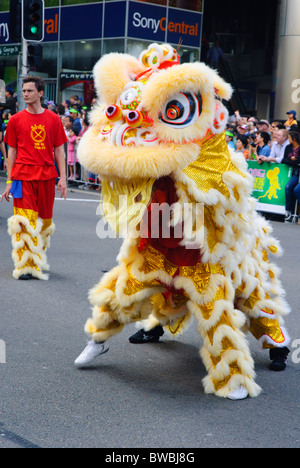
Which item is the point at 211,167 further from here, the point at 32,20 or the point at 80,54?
the point at 80,54

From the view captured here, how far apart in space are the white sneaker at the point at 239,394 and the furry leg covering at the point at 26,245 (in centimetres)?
356

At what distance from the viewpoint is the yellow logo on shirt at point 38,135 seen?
712cm

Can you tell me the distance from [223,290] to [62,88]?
21.2 meters

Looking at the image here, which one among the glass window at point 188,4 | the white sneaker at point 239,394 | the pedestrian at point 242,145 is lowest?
the white sneaker at point 239,394

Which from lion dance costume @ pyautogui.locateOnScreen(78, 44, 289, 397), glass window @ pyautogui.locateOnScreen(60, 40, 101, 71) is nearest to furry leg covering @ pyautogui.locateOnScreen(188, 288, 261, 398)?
lion dance costume @ pyautogui.locateOnScreen(78, 44, 289, 397)

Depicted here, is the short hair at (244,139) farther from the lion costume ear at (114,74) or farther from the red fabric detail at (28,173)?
the lion costume ear at (114,74)

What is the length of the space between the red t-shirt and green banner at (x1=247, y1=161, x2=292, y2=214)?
6.98 meters

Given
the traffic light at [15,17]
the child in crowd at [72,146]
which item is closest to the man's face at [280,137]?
the child in crowd at [72,146]

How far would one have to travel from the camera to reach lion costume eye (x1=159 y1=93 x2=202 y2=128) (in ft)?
12.9

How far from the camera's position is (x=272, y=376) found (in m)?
4.65

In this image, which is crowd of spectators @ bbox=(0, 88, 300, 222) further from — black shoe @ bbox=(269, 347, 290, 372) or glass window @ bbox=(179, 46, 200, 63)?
black shoe @ bbox=(269, 347, 290, 372)

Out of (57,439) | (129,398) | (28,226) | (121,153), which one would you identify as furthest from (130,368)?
(28,226)

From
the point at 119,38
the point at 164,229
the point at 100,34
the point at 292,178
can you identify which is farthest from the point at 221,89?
the point at 100,34
